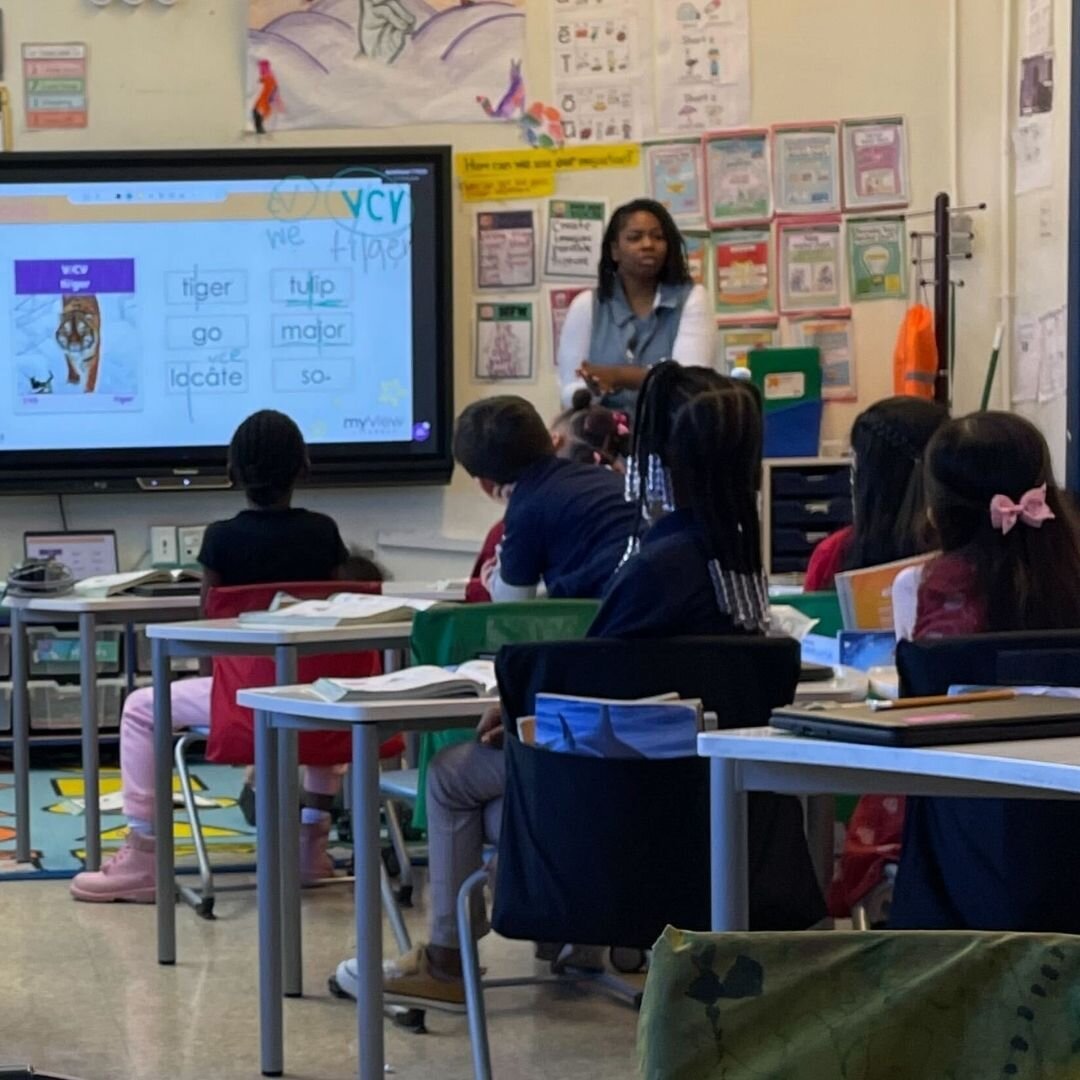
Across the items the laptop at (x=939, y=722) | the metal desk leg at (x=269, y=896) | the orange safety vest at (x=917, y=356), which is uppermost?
the orange safety vest at (x=917, y=356)

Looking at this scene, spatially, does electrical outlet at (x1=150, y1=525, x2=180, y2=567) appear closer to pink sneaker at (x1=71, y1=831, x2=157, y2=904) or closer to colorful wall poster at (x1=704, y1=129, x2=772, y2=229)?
colorful wall poster at (x1=704, y1=129, x2=772, y2=229)

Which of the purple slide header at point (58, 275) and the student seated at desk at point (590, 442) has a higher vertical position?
the purple slide header at point (58, 275)

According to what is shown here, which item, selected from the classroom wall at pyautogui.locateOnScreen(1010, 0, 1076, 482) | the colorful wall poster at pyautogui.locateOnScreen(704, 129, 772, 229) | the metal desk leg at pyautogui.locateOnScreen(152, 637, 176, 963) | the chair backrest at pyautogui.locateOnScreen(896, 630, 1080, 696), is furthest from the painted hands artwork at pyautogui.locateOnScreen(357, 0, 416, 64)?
the chair backrest at pyautogui.locateOnScreen(896, 630, 1080, 696)

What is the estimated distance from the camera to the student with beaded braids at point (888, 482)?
339 centimetres

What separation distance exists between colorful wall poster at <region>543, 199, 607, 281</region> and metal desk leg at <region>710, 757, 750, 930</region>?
484 centimetres

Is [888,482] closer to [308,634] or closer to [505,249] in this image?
[308,634]

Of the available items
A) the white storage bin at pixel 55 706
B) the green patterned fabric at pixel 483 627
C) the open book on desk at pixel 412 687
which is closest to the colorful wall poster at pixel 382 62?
the white storage bin at pixel 55 706

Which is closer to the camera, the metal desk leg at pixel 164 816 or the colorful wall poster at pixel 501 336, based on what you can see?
the metal desk leg at pixel 164 816

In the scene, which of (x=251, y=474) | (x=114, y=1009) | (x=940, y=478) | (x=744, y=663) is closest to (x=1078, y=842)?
Answer: (x=744, y=663)

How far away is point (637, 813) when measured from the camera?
2.42m

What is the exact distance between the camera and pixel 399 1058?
3105 millimetres

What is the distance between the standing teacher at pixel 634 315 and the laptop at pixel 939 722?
13.5 feet

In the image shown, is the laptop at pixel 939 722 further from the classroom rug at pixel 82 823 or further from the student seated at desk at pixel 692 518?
the classroom rug at pixel 82 823

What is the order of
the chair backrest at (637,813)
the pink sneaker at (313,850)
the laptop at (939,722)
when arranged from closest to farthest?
the laptop at (939,722)
the chair backrest at (637,813)
the pink sneaker at (313,850)
